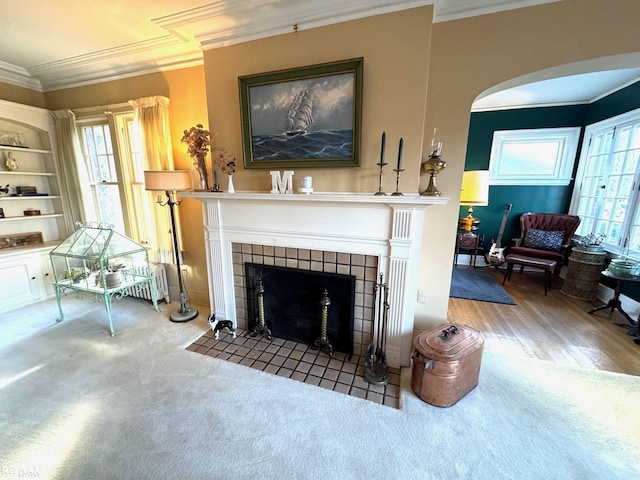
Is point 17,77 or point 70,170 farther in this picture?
point 70,170

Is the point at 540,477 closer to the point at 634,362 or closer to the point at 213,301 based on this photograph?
the point at 634,362

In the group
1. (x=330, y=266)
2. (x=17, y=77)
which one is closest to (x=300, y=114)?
(x=330, y=266)

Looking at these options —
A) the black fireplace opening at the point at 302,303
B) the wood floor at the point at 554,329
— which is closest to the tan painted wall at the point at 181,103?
the black fireplace opening at the point at 302,303

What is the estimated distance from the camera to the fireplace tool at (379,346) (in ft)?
6.39

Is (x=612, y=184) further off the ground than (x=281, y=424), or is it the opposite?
(x=612, y=184)

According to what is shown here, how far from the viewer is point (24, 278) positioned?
3.07 metres

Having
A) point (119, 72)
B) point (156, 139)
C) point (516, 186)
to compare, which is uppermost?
point (119, 72)

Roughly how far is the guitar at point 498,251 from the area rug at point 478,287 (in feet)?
0.70

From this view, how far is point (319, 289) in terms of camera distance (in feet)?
7.74

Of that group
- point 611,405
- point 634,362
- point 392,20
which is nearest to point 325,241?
point 392,20

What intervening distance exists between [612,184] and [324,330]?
433 centimetres

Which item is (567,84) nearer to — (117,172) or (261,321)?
(261,321)

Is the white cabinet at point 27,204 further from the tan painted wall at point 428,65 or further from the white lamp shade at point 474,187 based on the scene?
the white lamp shade at point 474,187

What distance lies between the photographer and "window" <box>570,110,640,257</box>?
10.2ft
